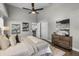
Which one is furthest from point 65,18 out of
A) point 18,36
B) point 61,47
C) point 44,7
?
point 18,36

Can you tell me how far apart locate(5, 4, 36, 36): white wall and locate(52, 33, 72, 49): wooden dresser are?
46 centimetres

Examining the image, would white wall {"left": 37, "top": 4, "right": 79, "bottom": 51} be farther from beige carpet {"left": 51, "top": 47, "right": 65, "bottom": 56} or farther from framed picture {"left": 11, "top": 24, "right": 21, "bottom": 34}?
framed picture {"left": 11, "top": 24, "right": 21, "bottom": 34}

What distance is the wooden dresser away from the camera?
1.46 metres

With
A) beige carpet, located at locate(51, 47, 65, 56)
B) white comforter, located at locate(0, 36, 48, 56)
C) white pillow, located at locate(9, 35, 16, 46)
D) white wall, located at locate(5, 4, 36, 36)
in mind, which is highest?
white wall, located at locate(5, 4, 36, 36)

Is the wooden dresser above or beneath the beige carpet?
above

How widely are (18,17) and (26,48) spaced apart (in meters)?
0.54

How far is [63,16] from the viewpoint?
143 centimetres

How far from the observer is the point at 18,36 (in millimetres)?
1429

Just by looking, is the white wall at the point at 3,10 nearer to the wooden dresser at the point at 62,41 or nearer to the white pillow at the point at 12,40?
the white pillow at the point at 12,40

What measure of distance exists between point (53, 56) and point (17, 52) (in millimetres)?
583

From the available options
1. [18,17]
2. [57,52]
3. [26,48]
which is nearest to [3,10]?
[18,17]

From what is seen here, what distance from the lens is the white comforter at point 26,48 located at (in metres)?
1.32

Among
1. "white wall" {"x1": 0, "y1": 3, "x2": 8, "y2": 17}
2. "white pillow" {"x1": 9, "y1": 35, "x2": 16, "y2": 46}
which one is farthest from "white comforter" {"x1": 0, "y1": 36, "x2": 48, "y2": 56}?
"white wall" {"x1": 0, "y1": 3, "x2": 8, "y2": 17}

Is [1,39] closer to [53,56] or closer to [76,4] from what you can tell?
[53,56]
